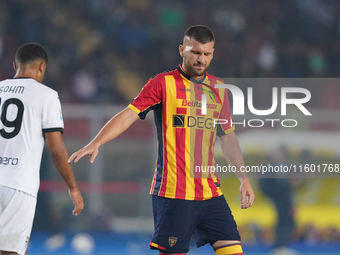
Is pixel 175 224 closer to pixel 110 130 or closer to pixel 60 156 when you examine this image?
pixel 110 130

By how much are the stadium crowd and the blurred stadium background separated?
0.02m

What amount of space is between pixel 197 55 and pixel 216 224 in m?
1.20

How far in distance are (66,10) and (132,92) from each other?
278 cm

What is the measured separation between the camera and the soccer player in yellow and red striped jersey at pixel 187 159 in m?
3.47

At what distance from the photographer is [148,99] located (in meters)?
3.50

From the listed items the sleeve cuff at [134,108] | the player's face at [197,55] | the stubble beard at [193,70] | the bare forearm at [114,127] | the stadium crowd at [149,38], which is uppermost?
the stadium crowd at [149,38]

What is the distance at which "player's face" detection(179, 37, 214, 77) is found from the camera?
3488 mm

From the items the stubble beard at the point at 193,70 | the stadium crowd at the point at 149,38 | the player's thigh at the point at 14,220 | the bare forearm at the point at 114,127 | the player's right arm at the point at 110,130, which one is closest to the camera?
the player's right arm at the point at 110,130

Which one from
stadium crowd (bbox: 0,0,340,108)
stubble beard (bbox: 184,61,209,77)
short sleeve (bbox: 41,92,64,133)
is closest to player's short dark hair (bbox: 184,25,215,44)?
stubble beard (bbox: 184,61,209,77)

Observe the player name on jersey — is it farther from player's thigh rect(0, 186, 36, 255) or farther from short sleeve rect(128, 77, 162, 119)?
short sleeve rect(128, 77, 162, 119)

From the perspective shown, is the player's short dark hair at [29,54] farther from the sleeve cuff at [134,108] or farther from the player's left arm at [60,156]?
the sleeve cuff at [134,108]

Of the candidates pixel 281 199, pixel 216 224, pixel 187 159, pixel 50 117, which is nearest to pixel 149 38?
pixel 281 199

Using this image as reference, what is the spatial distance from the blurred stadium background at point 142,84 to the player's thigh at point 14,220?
386cm

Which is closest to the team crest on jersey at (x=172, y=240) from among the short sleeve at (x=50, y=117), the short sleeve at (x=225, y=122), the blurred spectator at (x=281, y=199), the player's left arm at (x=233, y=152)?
the player's left arm at (x=233, y=152)
